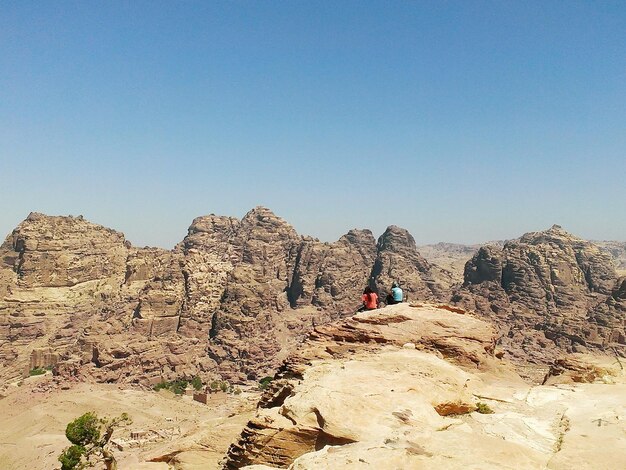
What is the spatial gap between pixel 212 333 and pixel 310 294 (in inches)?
1910

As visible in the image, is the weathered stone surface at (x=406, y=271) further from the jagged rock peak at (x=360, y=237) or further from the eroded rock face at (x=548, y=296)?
the eroded rock face at (x=548, y=296)

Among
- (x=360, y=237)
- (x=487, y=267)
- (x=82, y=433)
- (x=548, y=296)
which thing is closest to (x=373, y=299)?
(x=82, y=433)

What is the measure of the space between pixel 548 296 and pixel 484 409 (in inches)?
4694

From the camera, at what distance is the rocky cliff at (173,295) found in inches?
3551

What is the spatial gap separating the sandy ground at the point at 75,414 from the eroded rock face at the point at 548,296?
219 feet

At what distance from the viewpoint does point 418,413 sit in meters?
12.4

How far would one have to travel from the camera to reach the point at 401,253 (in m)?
159

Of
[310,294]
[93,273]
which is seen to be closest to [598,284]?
[310,294]

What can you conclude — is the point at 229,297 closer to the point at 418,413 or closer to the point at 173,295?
the point at 173,295

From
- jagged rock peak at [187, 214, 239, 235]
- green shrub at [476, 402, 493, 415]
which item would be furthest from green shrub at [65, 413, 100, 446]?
jagged rock peak at [187, 214, 239, 235]

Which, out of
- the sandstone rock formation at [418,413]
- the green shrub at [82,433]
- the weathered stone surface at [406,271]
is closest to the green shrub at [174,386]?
the green shrub at [82,433]

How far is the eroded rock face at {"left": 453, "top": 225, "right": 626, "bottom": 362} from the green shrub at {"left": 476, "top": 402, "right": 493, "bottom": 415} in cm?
8495

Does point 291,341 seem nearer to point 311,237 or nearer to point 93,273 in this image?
point 311,237

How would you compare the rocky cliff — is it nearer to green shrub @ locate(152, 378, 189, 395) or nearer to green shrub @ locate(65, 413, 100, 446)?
green shrub @ locate(152, 378, 189, 395)
